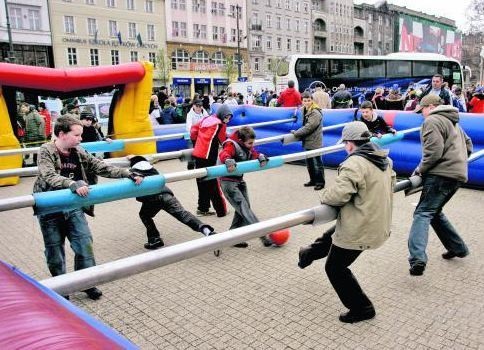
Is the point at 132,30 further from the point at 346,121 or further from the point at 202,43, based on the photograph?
the point at 346,121

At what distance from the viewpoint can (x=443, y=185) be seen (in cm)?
430

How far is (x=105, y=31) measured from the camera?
4409 centimetres

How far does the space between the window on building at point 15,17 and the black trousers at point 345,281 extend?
42.1m

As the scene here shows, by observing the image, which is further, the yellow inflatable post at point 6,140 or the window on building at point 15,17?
the window on building at point 15,17

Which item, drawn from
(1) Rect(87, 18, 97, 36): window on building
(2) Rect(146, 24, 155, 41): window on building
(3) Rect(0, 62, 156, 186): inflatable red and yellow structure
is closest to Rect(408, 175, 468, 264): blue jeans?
(3) Rect(0, 62, 156, 186): inflatable red and yellow structure

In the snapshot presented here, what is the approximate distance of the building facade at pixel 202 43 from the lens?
49.0 m

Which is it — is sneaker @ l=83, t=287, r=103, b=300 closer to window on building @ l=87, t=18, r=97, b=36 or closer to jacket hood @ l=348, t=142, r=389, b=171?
jacket hood @ l=348, t=142, r=389, b=171

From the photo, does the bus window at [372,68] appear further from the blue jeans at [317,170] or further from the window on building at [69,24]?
the window on building at [69,24]

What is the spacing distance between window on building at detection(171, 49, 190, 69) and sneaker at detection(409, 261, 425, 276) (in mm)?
47609

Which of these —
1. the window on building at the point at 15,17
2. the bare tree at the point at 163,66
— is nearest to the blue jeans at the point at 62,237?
the window on building at the point at 15,17

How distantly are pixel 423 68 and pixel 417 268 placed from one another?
84.5 feet

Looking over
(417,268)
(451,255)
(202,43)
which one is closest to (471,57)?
(202,43)

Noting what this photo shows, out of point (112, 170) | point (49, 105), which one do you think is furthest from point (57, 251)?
point (49, 105)

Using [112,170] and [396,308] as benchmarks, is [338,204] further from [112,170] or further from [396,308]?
[112,170]
